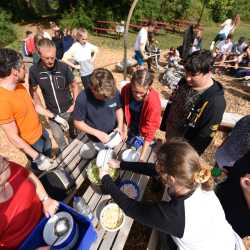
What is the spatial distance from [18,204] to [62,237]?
43 cm

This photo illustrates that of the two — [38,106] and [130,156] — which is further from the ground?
[130,156]

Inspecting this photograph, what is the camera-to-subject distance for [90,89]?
2.59 meters

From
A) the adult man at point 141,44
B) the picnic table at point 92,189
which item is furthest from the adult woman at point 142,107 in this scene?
the adult man at point 141,44

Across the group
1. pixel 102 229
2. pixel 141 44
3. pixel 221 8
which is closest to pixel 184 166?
pixel 102 229

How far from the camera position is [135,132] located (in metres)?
3.02

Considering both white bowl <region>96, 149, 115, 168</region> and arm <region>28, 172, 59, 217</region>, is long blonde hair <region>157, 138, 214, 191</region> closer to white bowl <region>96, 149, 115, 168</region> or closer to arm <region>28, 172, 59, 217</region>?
white bowl <region>96, 149, 115, 168</region>

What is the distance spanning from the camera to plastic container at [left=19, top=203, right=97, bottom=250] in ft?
5.41

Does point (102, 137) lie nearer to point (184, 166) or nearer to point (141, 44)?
point (184, 166)

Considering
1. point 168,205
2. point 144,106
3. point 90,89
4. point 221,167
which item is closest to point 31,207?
point 168,205

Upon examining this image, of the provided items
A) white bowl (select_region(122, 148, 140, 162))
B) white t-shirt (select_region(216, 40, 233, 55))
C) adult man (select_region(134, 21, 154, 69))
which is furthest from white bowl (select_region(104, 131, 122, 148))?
white t-shirt (select_region(216, 40, 233, 55))

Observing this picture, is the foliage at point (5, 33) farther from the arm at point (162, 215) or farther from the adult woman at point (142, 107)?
the arm at point (162, 215)

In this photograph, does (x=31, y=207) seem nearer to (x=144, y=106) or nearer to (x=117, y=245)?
(x=117, y=245)

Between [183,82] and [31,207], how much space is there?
6.93 ft

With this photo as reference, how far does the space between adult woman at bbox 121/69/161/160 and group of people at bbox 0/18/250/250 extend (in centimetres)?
1
